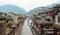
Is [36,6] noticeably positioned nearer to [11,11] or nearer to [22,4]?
[22,4]

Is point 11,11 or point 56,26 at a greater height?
point 11,11

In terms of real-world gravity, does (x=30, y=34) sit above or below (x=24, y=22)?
below

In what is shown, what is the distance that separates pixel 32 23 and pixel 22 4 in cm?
46

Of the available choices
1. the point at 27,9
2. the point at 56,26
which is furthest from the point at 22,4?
the point at 56,26

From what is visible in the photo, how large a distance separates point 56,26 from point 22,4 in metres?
1.08

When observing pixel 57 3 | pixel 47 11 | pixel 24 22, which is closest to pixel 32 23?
pixel 24 22

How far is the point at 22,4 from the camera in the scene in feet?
12.3

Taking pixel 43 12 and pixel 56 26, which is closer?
pixel 56 26

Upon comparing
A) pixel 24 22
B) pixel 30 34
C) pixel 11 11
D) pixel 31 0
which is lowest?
pixel 30 34

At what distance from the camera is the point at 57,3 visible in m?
3.64

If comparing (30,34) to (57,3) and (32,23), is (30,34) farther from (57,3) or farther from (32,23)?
(57,3)

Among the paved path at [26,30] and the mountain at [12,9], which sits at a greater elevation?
the mountain at [12,9]

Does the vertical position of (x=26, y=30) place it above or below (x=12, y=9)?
below

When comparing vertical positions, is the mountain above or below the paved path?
above
